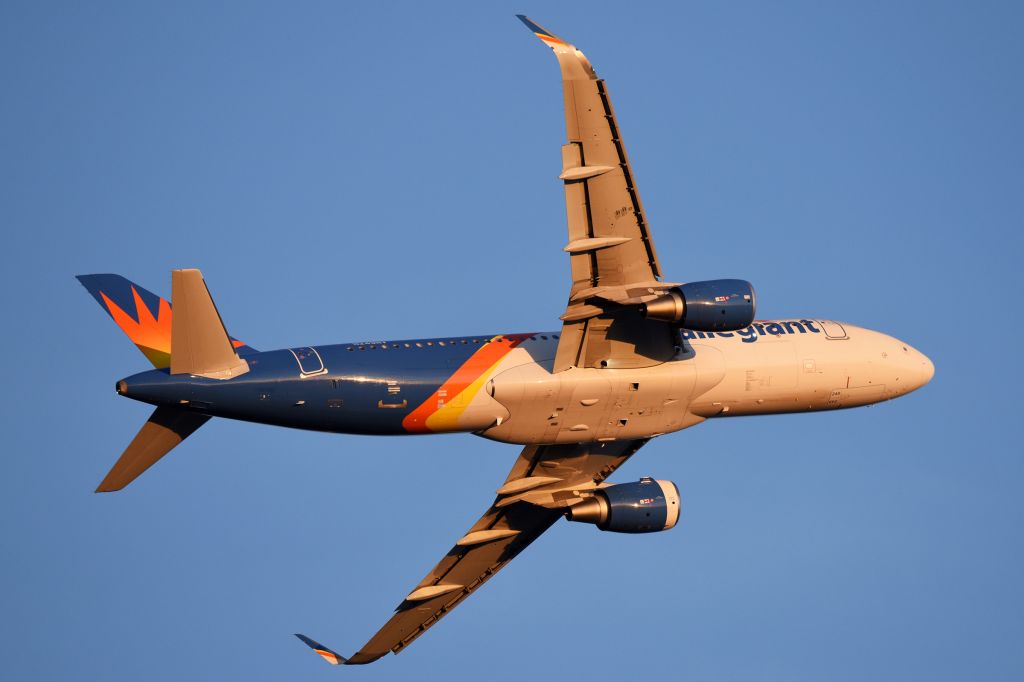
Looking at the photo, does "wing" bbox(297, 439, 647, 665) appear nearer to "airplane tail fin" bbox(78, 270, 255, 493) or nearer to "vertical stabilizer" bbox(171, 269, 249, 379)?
"airplane tail fin" bbox(78, 270, 255, 493)

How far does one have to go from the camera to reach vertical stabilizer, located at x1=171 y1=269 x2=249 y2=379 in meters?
44.0

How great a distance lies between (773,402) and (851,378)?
128 inches

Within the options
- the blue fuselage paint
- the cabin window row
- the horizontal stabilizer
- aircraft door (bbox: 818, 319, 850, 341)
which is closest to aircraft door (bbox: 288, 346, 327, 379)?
the blue fuselage paint

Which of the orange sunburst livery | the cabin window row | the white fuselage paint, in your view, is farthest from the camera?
the white fuselage paint

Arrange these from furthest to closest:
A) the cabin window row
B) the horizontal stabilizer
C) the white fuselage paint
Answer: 1. the white fuselage paint
2. the cabin window row
3. the horizontal stabilizer

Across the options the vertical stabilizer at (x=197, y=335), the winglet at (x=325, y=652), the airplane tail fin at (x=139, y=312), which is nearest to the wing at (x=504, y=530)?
the winglet at (x=325, y=652)

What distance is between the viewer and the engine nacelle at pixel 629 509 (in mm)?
54000

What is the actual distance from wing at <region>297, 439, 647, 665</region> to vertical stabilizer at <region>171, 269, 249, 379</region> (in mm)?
12673

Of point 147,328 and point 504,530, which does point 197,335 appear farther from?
point 504,530

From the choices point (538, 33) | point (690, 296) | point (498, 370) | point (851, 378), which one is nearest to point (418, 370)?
point (498, 370)

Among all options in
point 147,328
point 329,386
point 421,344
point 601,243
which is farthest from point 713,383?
point 147,328

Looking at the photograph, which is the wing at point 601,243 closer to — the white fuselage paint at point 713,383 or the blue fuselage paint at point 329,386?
the white fuselage paint at point 713,383

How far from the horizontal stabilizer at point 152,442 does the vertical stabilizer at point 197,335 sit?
1763 mm

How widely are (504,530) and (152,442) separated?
1539 cm
